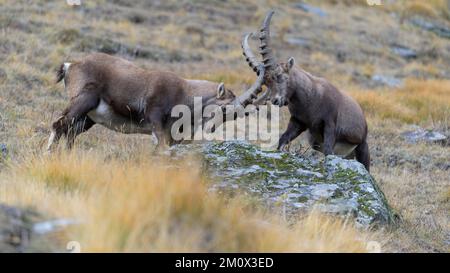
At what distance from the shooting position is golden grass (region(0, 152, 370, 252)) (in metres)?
4.57

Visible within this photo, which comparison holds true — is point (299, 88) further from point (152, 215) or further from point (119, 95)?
point (152, 215)

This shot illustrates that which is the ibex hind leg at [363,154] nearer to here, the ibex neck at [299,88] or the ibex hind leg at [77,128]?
the ibex neck at [299,88]

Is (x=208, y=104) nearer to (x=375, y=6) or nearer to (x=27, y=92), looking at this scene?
(x=27, y=92)

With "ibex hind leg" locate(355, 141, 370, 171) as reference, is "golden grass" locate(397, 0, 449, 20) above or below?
below

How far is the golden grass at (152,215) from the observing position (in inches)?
180

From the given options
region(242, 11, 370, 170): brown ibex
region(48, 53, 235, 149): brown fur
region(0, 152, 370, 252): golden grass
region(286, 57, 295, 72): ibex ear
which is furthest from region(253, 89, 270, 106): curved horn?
region(0, 152, 370, 252): golden grass

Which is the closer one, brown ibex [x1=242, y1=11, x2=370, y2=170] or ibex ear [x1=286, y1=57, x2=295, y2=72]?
brown ibex [x1=242, y1=11, x2=370, y2=170]

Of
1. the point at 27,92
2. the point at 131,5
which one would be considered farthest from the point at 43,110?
the point at 131,5

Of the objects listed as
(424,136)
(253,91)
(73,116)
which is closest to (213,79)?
(424,136)

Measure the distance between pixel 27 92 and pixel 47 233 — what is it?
859 centimetres

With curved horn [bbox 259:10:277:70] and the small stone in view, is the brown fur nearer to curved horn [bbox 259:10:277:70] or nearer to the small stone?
curved horn [bbox 259:10:277:70]

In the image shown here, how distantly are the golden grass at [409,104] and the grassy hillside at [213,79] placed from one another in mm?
41

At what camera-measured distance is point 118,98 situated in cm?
970

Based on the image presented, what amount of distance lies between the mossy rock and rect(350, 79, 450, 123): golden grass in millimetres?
7857
